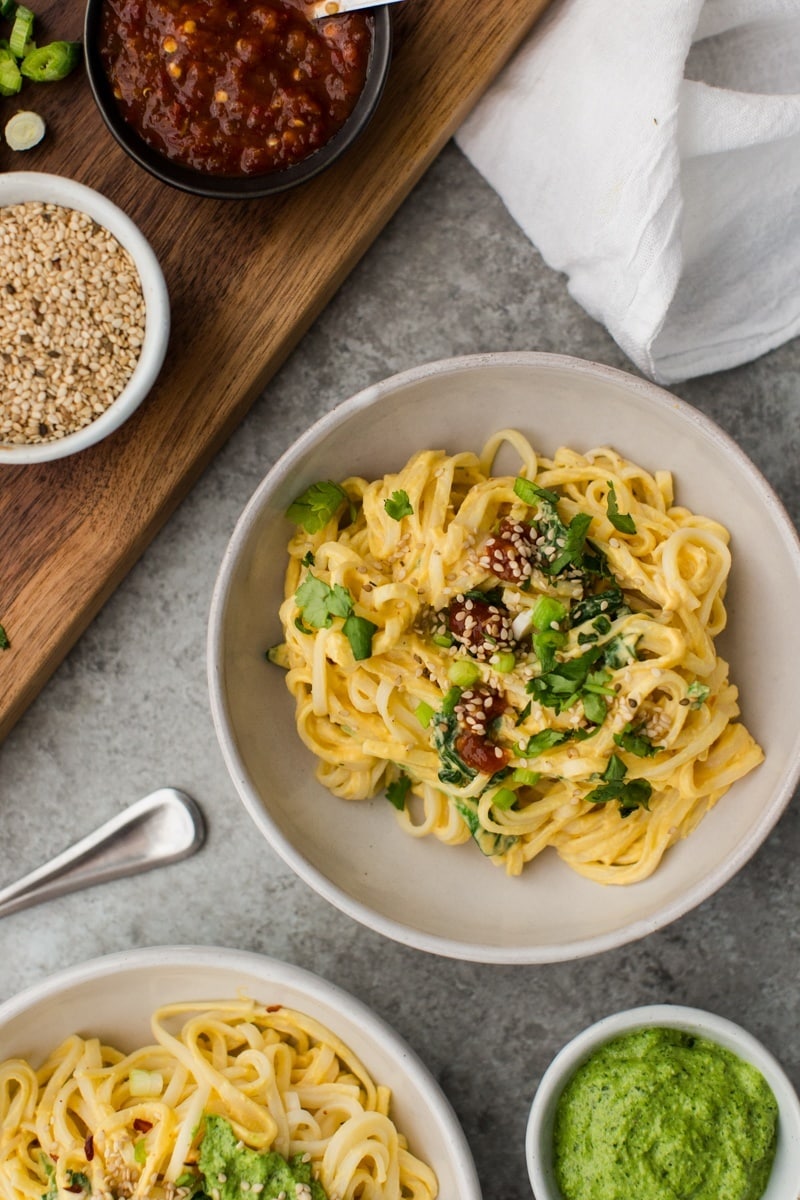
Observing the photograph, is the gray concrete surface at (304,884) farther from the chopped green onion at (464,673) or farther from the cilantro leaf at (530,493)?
the chopped green onion at (464,673)

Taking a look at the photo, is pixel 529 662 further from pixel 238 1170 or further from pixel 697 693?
pixel 238 1170

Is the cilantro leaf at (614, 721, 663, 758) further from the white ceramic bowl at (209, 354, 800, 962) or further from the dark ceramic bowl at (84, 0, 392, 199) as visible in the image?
the dark ceramic bowl at (84, 0, 392, 199)

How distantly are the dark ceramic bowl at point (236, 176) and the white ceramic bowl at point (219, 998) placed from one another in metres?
1.90

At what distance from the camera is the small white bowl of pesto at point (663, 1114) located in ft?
9.36

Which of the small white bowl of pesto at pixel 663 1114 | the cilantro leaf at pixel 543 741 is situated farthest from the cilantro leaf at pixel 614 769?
the small white bowl of pesto at pixel 663 1114

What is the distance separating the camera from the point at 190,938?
3.25 meters

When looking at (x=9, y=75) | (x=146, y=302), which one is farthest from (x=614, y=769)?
(x=9, y=75)

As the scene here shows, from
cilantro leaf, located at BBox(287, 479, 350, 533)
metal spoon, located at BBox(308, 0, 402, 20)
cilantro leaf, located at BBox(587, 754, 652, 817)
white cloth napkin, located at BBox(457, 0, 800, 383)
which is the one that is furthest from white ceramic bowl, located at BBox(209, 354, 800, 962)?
metal spoon, located at BBox(308, 0, 402, 20)

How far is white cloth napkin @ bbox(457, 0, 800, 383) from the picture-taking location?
2.89 meters

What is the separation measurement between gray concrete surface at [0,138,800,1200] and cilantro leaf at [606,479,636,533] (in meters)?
0.59

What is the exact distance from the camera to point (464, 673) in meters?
2.72

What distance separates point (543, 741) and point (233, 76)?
172cm

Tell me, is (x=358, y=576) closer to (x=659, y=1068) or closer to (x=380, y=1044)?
(x=380, y=1044)

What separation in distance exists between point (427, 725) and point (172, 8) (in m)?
1.81
